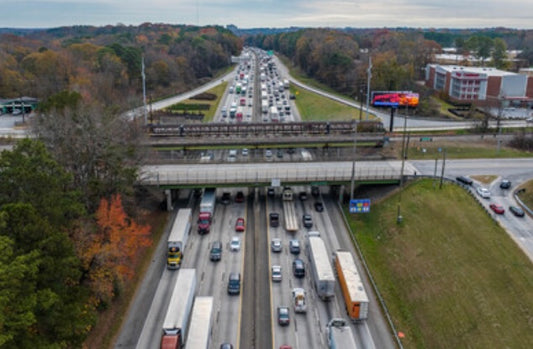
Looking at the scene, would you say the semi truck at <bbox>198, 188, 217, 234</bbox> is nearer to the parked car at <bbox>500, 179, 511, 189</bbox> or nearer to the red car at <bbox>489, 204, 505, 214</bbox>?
the red car at <bbox>489, 204, 505, 214</bbox>

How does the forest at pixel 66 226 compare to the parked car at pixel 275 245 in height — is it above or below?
above

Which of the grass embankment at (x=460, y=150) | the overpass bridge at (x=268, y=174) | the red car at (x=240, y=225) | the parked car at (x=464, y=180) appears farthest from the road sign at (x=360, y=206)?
the grass embankment at (x=460, y=150)

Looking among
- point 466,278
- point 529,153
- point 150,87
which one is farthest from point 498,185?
point 150,87

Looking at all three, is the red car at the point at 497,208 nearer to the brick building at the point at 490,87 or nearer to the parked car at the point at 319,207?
the parked car at the point at 319,207

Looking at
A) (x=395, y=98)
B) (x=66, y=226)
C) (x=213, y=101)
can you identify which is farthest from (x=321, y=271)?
(x=213, y=101)

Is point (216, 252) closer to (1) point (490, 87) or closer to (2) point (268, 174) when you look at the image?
(2) point (268, 174)

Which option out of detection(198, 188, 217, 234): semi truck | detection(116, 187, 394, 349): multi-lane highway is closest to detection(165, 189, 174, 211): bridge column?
detection(198, 188, 217, 234): semi truck
